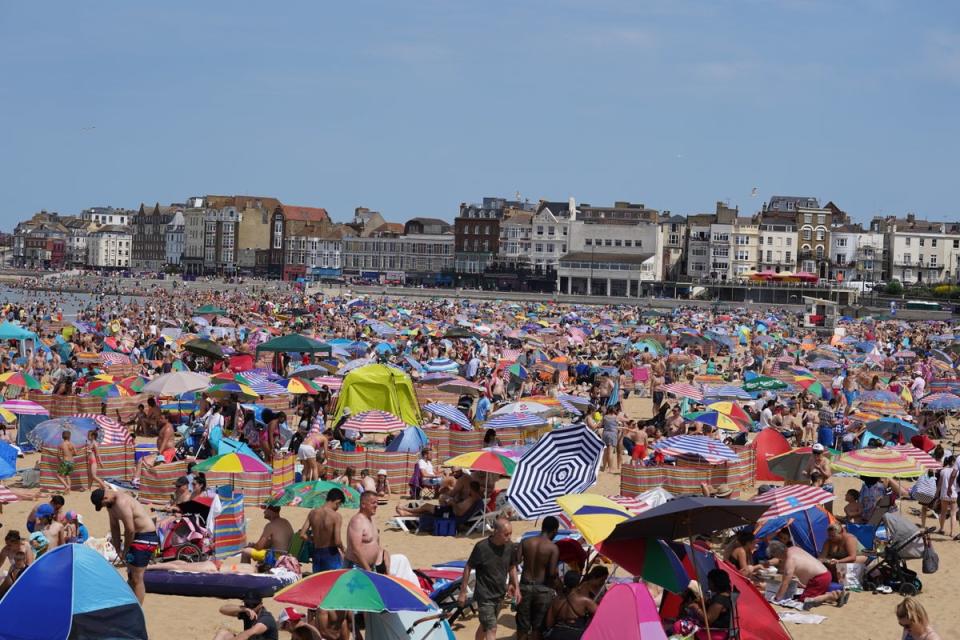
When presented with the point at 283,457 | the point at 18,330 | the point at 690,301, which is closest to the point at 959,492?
the point at 283,457

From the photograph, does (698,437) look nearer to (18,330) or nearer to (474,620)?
(474,620)

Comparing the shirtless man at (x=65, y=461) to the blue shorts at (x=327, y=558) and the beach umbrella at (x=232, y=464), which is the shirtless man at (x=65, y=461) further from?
the blue shorts at (x=327, y=558)

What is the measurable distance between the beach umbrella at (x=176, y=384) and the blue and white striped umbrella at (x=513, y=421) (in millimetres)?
4527

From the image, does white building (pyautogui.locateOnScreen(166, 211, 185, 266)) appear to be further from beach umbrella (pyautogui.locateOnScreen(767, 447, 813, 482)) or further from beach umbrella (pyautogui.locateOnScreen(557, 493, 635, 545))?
beach umbrella (pyautogui.locateOnScreen(557, 493, 635, 545))

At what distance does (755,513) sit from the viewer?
284 inches

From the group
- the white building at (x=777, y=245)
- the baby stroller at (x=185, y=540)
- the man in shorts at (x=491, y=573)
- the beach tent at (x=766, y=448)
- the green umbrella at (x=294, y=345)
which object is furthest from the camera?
the white building at (x=777, y=245)

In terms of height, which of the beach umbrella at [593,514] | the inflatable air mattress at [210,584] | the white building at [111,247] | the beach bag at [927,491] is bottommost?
the inflatable air mattress at [210,584]

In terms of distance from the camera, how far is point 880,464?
36.8 feet

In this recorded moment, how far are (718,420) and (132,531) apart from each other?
9.04 metres

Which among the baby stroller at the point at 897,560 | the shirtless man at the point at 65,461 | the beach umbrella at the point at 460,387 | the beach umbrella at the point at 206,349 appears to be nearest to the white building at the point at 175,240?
the beach umbrella at the point at 206,349

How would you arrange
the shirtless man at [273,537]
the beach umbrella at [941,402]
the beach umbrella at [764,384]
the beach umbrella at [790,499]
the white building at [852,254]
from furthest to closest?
the white building at [852,254]
the beach umbrella at [764,384]
the beach umbrella at [941,402]
the beach umbrella at [790,499]
the shirtless man at [273,537]

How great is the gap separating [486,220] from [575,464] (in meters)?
86.8

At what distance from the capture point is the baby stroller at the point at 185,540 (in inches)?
384

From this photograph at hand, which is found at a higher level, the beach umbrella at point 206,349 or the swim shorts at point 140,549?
the beach umbrella at point 206,349
